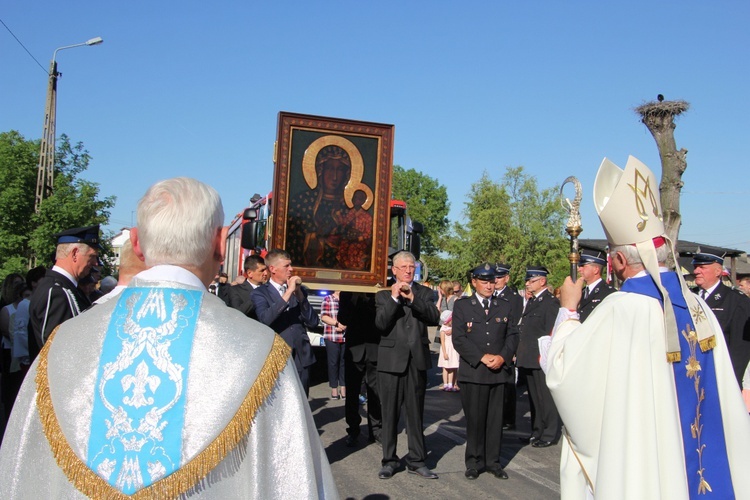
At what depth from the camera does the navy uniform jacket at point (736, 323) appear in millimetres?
7027

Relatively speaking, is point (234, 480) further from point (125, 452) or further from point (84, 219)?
point (84, 219)

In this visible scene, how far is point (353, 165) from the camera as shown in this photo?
21.9 ft

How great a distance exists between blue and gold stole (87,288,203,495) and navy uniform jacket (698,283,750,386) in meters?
6.34

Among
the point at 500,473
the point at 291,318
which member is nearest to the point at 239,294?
the point at 291,318

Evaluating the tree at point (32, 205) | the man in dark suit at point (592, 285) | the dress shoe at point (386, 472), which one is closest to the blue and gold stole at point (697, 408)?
the dress shoe at point (386, 472)

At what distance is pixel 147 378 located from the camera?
2.07m

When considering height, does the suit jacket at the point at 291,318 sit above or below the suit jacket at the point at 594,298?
below

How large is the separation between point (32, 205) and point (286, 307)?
719 inches

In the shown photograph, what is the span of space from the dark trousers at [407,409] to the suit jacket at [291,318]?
0.82 metres

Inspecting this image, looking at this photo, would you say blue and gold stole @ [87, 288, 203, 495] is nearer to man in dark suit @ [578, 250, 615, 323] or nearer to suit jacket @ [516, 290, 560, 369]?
man in dark suit @ [578, 250, 615, 323]

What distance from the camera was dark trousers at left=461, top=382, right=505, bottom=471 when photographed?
6.96 meters

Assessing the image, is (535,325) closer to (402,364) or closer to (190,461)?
(402,364)

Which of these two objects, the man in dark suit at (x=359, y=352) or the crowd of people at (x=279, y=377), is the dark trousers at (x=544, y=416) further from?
the man in dark suit at (x=359, y=352)

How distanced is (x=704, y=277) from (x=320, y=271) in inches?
158
